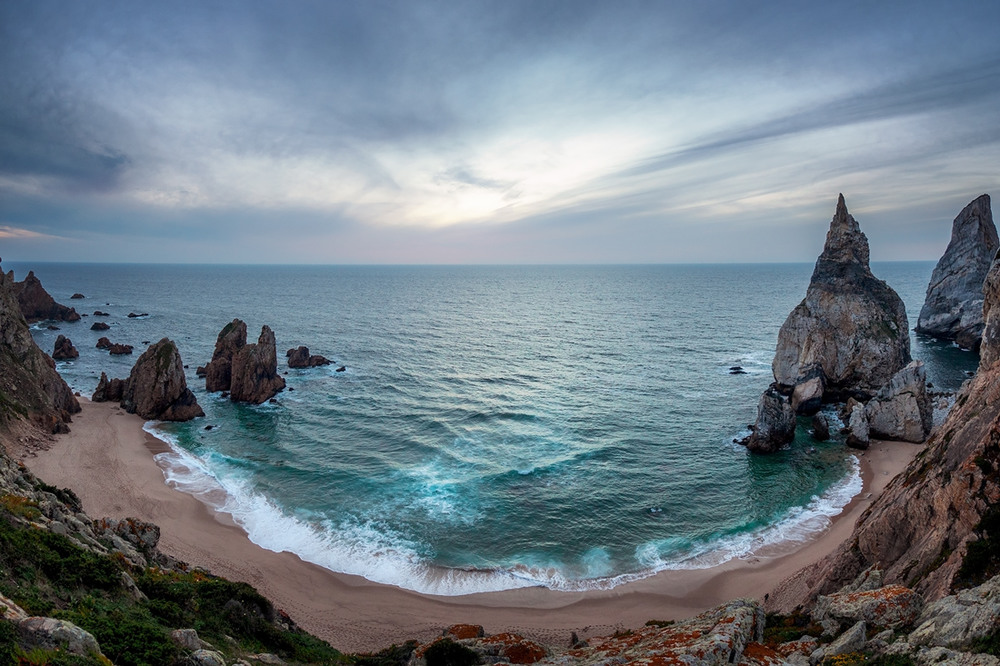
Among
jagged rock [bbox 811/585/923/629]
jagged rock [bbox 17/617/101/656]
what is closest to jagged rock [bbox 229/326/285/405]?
jagged rock [bbox 17/617/101/656]

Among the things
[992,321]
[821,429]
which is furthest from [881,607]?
[821,429]

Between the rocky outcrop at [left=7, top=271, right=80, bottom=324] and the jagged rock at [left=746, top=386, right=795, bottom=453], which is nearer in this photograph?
the jagged rock at [left=746, top=386, right=795, bottom=453]

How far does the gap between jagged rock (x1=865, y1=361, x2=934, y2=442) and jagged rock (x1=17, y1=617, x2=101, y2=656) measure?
5995 cm

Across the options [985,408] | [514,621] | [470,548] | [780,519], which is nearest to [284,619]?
[514,621]

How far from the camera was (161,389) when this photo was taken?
57.6 m

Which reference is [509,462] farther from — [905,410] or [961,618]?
[905,410]

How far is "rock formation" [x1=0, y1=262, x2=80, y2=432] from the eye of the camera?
156 ft

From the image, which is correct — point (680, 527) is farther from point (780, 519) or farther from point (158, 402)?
point (158, 402)

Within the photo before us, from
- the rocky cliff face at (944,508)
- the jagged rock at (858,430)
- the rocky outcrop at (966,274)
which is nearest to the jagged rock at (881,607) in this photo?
the rocky cliff face at (944,508)

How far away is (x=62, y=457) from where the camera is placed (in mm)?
45062

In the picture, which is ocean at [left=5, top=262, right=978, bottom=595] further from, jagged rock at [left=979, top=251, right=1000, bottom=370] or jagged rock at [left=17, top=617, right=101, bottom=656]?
jagged rock at [left=17, top=617, right=101, bottom=656]

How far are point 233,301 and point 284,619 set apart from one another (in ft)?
587

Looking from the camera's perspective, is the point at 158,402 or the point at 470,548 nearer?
the point at 470,548

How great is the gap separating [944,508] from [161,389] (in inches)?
2687
